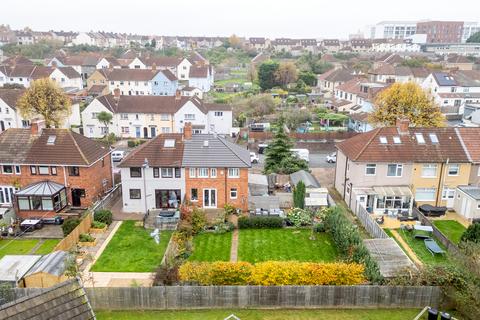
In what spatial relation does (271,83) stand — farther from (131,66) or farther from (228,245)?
(228,245)

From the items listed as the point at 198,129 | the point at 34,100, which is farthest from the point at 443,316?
the point at 34,100

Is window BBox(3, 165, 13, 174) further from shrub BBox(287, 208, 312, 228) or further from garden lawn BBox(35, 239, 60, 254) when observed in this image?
shrub BBox(287, 208, 312, 228)

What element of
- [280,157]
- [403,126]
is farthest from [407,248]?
[280,157]

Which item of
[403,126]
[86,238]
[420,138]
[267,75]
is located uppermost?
[267,75]

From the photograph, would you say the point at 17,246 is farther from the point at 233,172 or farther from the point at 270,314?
the point at 270,314

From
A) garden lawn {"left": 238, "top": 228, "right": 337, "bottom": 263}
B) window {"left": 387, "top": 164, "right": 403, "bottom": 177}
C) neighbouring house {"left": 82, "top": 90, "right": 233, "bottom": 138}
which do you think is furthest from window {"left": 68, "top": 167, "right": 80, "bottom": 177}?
window {"left": 387, "top": 164, "right": 403, "bottom": 177}

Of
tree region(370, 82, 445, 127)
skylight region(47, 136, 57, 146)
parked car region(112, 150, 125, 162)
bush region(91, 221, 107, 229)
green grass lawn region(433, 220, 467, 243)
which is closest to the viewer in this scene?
green grass lawn region(433, 220, 467, 243)
